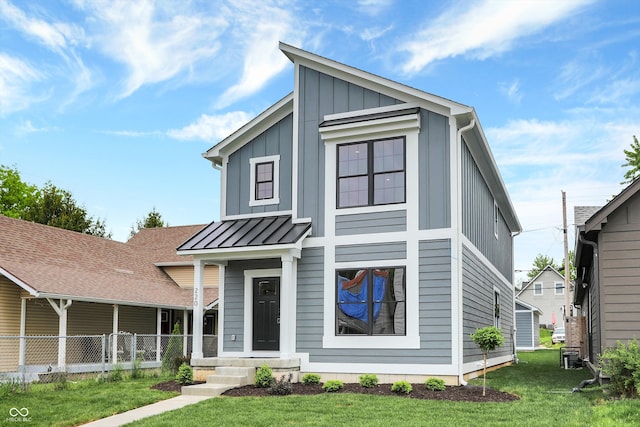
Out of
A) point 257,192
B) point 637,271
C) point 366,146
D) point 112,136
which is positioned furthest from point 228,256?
point 112,136

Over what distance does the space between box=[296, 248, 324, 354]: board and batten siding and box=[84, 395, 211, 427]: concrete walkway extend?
2882 millimetres

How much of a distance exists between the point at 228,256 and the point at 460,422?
770 cm

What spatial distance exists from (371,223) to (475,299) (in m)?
3.84

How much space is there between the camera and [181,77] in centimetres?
2161

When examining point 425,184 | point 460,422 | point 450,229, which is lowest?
point 460,422

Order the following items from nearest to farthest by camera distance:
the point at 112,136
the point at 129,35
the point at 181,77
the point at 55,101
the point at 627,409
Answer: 1. the point at 627,409
2. the point at 129,35
3. the point at 181,77
4. the point at 55,101
5. the point at 112,136

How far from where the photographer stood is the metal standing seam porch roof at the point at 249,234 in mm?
15547

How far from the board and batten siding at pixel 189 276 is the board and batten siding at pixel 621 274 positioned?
61.5 feet

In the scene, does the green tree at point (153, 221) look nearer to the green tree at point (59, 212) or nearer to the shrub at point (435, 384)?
the green tree at point (59, 212)

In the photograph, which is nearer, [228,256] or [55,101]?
[228,256]

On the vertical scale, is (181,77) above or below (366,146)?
above

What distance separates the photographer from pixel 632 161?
35844mm

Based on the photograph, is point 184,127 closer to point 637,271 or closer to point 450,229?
point 450,229

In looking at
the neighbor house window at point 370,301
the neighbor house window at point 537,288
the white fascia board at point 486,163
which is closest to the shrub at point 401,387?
the neighbor house window at point 370,301
